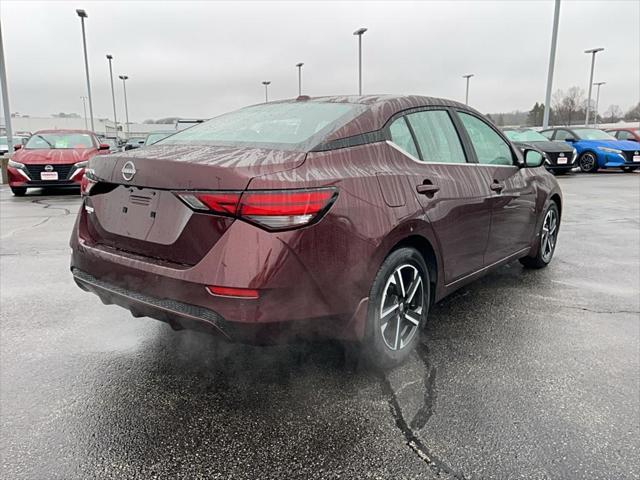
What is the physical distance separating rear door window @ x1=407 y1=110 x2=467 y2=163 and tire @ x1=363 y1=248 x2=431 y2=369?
0.68 meters

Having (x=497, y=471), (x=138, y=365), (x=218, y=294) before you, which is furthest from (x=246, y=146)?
(x=497, y=471)

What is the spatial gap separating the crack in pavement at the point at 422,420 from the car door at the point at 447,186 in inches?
28.8

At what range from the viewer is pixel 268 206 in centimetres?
210

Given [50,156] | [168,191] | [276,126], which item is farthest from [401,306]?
[50,156]

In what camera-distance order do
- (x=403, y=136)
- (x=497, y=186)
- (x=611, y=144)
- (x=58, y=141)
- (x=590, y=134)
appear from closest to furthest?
(x=403, y=136) < (x=497, y=186) < (x=58, y=141) < (x=611, y=144) < (x=590, y=134)

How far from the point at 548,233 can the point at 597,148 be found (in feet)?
47.8

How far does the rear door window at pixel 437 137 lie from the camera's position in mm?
3027

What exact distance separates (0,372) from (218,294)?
158cm

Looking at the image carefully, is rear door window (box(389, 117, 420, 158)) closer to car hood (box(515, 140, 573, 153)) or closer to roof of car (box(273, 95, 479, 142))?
roof of car (box(273, 95, 479, 142))

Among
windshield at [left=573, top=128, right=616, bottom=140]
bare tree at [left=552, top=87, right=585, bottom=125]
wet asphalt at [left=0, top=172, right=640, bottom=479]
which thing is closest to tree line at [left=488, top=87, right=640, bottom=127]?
bare tree at [left=552, top=87, right=585, bottom=125]

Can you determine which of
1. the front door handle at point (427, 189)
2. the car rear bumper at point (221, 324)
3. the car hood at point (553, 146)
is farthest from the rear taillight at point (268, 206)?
the car hood at point (553, 146)

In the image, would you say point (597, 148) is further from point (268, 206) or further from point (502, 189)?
point (268, 206)

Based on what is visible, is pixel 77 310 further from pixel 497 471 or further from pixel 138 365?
pixel 497 471

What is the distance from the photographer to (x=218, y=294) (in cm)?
216
